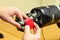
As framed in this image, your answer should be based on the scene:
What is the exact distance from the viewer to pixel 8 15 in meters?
0.60

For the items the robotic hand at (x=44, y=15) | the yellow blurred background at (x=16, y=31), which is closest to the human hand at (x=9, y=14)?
the robotic hand at (x=44, y=15)

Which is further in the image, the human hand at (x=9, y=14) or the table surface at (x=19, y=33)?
the table surface at (x=19, y=33)

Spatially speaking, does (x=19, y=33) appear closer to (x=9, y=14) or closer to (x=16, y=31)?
(x=16, y=31)

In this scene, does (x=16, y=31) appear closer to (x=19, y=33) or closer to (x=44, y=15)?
(x=19, y=33)

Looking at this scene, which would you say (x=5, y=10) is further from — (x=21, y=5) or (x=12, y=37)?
(x=21, y=5)

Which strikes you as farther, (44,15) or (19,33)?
(19,33)

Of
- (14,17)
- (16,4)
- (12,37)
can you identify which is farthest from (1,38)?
(16,4)

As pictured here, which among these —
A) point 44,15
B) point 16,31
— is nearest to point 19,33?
point 16,31

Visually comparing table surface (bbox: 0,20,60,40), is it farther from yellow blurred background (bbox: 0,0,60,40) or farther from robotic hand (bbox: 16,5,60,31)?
robotic hand (bbox: 16,5,60,31)

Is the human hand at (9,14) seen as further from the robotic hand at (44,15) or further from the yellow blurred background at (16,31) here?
the yellow blurred background at (16,31)

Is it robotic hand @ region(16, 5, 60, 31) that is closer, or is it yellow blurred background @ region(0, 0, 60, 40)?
robotic hand @ region(16, 5, 60, 31)

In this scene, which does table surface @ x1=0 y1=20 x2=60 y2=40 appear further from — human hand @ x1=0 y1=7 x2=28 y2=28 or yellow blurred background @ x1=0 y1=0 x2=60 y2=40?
human hand @ x1=0 y1=7 x2=28 y2=28

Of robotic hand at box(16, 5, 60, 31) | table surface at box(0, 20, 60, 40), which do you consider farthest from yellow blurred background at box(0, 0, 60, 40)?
robotic hand at box(16, 5, 60, 31)

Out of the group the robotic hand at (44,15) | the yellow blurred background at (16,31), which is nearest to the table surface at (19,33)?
the yellow blurred background at (16,31)
